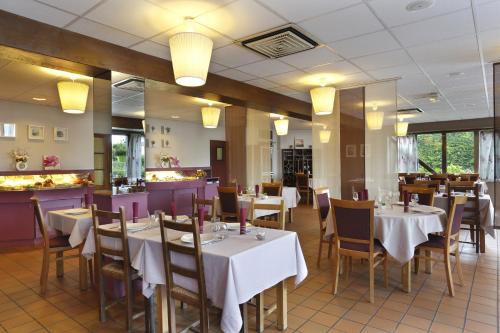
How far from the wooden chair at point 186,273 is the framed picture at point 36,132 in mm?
5936

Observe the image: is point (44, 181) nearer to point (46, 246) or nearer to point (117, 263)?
point (46, 246)

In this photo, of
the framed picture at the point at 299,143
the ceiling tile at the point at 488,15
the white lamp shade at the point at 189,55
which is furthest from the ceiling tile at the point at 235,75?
the framed picture at the point at 299,143

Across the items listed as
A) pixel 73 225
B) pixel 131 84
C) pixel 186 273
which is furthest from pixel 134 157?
pixel 186 273

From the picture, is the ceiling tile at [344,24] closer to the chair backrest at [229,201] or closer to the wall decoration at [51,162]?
the chair backrest at [229,201]

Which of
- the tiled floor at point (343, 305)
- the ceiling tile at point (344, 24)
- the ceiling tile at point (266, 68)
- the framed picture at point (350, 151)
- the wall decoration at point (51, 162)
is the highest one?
the ceiling tile at point (344, 24)

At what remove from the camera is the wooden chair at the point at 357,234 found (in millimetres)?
3006

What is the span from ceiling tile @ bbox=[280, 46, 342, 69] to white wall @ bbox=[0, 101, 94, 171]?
5237mm

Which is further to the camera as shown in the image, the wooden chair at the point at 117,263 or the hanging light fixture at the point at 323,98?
the hanging light fixture at the point at 323,98

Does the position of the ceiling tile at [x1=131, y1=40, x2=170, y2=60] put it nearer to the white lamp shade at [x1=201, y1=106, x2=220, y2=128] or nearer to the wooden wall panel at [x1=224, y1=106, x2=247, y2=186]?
the white lamp shade at [x1=201, y1=106, x2=220, y2=128]

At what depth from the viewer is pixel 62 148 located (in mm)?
7086

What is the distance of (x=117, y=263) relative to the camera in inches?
108

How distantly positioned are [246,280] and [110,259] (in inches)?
62.7

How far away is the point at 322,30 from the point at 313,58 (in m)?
0.89

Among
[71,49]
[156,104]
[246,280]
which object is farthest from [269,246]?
[156,104]
